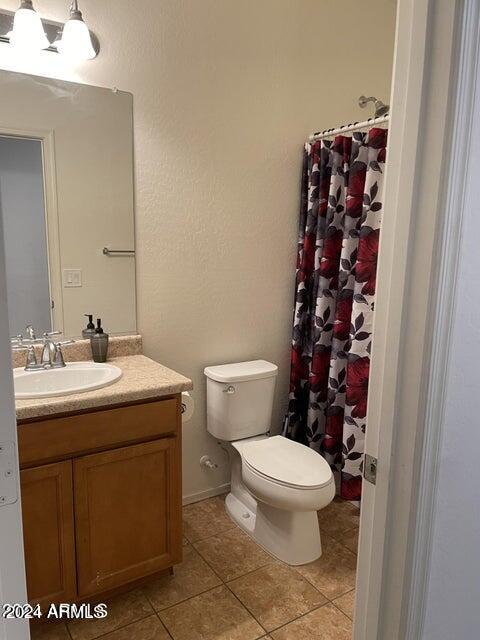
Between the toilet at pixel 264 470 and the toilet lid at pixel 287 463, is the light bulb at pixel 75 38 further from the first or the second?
the toilet lid at pixel 287 463

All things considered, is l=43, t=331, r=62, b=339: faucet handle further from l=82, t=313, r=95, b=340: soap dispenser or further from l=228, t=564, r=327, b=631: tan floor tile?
l=228, t=564, r=327, b=631: tan floor tile

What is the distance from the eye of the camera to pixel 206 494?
2.58 metres

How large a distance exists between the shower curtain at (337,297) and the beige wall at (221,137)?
0.12m

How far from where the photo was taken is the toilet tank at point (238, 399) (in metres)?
2.30

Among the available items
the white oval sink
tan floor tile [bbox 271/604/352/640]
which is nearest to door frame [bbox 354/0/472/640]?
tan floor tile [bbox 271/604/352/640]

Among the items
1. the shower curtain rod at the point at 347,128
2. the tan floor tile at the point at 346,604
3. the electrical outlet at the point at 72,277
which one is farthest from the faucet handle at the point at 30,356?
the shower curtain rod at the point at 347,128

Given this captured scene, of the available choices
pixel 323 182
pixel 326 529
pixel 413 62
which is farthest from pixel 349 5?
pixel 326 529

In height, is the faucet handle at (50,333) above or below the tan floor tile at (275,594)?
above

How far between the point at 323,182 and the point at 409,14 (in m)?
1.67

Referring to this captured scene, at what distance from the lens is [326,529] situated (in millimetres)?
2330

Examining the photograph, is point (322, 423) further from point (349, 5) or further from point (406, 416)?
point (349, 5)

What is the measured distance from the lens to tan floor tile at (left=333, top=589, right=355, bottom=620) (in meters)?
1.80

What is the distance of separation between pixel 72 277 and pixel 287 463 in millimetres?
1253

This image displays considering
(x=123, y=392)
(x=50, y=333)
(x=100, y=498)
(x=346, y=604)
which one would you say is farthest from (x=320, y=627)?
(x=50, y=333)
